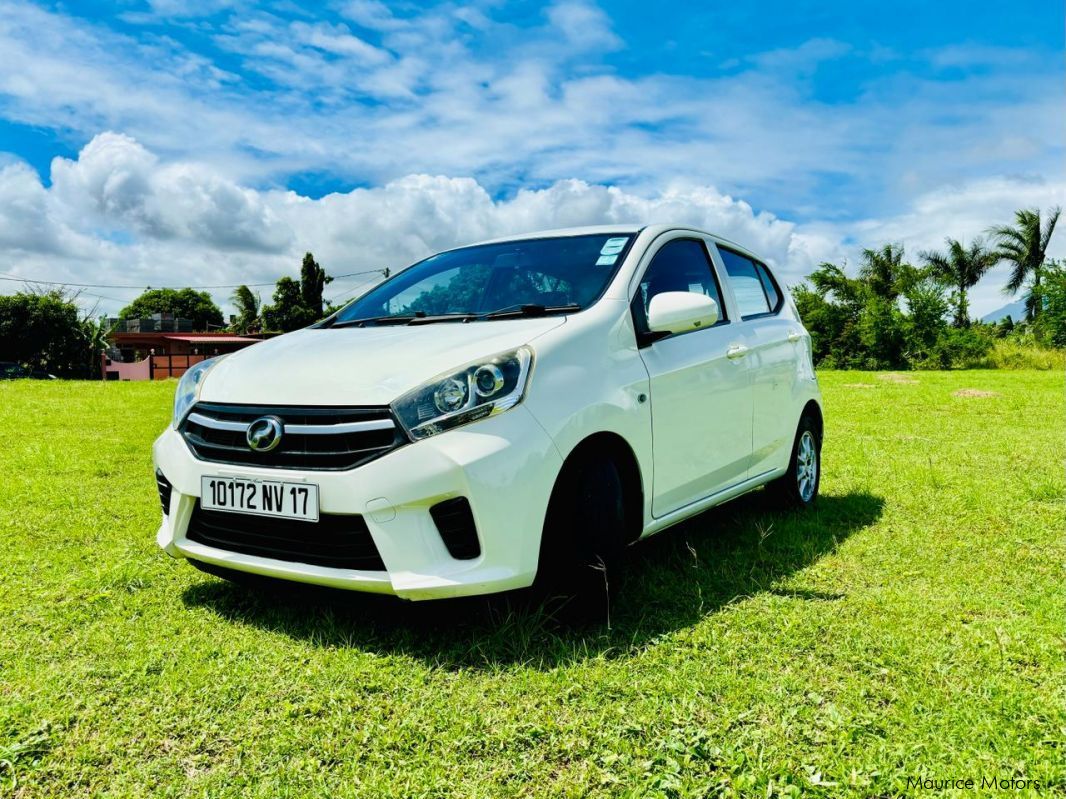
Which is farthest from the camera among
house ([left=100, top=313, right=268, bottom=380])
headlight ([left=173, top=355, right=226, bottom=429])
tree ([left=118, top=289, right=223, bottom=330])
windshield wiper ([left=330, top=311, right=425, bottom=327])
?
tree ([left=118, top=289, right=223, bottom=330])

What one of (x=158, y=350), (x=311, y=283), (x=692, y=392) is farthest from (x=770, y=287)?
(x=158, y=350)

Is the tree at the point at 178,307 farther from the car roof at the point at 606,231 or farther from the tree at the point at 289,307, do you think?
the car roof at the point at 606,231

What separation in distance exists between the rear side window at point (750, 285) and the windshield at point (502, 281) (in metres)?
1.02

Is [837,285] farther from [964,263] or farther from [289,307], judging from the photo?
[289,307]

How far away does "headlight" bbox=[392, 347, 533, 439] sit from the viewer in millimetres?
2693

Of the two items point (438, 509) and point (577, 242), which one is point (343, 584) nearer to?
point (438, 509)

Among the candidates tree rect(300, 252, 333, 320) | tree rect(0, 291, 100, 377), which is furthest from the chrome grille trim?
tree rect(0, 291, 100, 377)

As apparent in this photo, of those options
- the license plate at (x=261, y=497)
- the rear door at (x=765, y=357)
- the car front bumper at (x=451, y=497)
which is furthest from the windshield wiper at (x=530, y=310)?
the rear door at (x=765, y=357)

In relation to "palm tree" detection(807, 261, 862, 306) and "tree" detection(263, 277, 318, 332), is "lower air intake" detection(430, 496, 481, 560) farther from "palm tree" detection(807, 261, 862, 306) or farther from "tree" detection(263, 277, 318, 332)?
"tree" detection(263, 277, 318, 332)

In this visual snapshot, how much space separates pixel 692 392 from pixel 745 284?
1358 millimetres

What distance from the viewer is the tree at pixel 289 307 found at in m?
51.0

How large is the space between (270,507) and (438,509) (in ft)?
2.01

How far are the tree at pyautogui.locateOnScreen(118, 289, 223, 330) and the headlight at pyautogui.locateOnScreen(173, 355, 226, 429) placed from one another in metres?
80.8

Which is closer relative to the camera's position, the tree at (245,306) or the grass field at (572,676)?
the grass field at (572,676)
